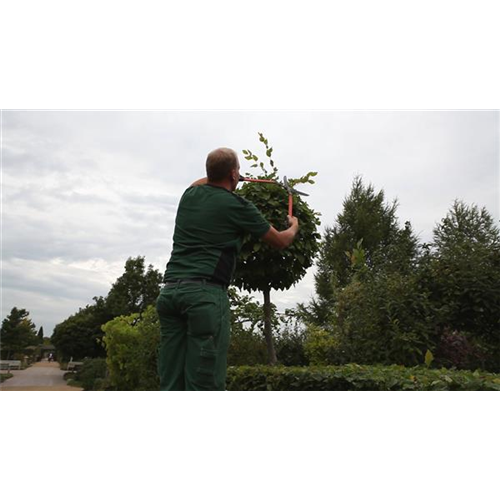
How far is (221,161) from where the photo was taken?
112 inches

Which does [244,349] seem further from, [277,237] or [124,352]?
[277,237]

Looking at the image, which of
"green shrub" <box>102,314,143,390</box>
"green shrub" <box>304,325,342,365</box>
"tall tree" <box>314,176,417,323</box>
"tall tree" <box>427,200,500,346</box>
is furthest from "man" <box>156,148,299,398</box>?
"tall tree" <box>314,176,417,323</box>

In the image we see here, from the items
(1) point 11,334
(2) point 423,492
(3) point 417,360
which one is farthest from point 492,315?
(1) point 11,334

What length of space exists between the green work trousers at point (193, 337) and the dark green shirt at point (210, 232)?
4.4 inches

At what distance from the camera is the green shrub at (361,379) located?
393 cm

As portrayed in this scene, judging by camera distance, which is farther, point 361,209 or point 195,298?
point 361,209

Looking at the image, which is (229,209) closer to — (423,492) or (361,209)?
(423,492)

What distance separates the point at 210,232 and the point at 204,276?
279 millimetres

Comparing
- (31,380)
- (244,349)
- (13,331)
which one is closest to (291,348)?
(244,349)

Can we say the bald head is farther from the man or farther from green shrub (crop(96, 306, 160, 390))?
green shrub (crop(96, 306, 160, 390))

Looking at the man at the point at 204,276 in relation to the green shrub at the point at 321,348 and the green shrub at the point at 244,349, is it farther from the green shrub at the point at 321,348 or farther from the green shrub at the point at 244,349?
the green shrub at the point at 244,349

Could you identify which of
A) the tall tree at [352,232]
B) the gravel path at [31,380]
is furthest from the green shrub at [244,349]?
the tall tree at [352,232]

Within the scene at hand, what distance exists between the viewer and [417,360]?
8.03m

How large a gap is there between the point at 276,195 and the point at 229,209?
16.5 ft
